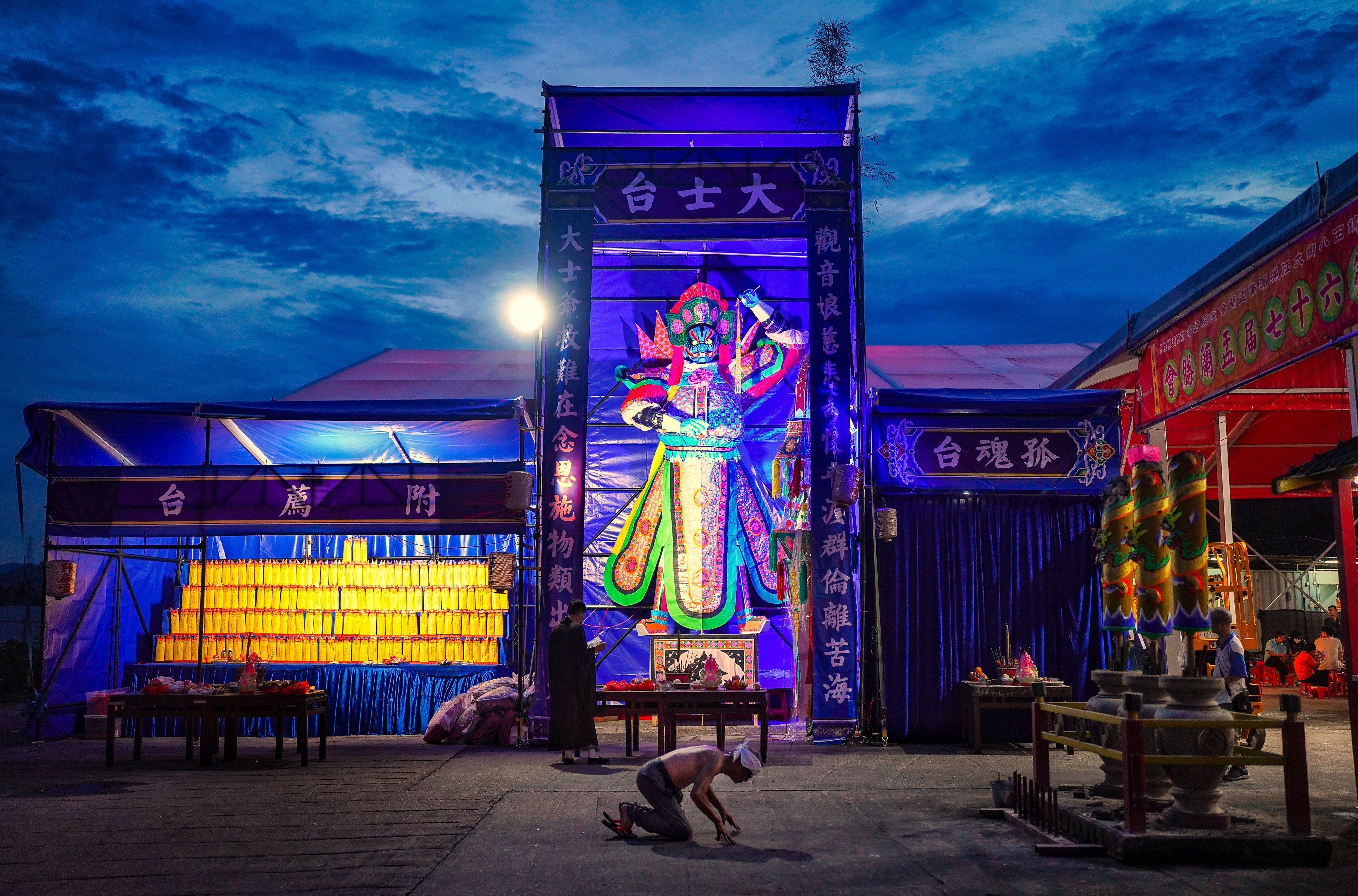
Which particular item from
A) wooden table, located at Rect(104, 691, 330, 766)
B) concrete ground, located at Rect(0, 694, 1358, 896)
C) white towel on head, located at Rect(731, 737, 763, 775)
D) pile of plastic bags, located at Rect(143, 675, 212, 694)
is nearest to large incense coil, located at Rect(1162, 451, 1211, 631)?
concrete ground, located at Rect(0, 694, 1358, 896)

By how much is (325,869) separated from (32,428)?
825cm

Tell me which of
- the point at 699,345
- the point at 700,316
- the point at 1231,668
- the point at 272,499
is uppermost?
the point at 700,316

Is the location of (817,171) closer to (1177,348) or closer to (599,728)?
(1177,348)

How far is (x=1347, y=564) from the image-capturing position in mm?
6938

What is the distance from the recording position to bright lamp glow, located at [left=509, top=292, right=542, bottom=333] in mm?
11062

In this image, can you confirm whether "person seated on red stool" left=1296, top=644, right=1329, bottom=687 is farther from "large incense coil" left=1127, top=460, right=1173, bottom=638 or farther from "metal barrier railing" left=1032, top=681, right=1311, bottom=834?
"metal barrier railing" left=1032, top=681, right=1311, bottom=834

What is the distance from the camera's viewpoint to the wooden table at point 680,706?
30.8ft

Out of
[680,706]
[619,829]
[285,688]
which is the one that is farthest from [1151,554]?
[285,688]

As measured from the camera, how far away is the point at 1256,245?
925 centimetres

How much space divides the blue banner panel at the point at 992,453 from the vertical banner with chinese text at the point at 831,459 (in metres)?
0.58

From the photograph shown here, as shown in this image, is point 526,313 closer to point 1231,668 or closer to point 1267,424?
point 1231,668

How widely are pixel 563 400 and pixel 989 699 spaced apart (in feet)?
17.3

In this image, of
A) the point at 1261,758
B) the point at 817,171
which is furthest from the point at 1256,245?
the point at 1261,758

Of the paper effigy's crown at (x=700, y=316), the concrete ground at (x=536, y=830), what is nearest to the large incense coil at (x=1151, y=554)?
the concrete ground at (x=536, y=830)
